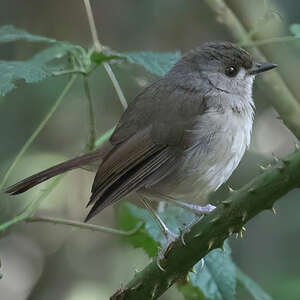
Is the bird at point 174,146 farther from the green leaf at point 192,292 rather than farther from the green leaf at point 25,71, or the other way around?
the green leaf at point 25,71

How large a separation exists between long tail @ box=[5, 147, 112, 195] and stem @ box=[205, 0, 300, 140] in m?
1.09

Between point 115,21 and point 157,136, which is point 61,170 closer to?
point 157,136

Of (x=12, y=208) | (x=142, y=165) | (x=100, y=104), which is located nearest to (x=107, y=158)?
(x=142, y=165)

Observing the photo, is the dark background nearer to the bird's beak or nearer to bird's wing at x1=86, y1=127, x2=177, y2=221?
the bird's beak

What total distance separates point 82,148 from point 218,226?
397cm

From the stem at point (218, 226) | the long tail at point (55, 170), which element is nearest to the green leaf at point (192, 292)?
the stem at point (218, 226)

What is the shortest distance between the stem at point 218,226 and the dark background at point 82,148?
2838mm

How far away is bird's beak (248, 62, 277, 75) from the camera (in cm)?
381

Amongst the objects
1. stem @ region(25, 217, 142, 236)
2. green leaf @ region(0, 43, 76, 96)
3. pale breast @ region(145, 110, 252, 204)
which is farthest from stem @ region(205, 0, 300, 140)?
green leaf @ region(0, 43, 76, 96)

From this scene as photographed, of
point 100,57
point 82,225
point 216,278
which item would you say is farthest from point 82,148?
point 216,278

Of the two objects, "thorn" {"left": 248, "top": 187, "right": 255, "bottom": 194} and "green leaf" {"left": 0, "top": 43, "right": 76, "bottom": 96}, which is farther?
"green leaf" {"left": 0, "top": 43, "right": 76, "bottom": 96}

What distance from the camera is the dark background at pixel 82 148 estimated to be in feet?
18.7

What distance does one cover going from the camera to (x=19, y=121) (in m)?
6.25

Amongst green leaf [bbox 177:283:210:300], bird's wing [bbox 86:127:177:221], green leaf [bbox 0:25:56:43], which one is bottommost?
green leaf [bbox 177:283:210:300]
